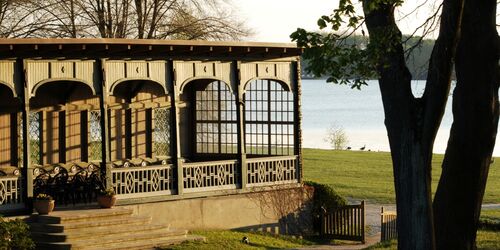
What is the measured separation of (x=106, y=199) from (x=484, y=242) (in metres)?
8.76

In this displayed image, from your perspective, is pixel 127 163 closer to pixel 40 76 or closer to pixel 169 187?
pixel 169 187

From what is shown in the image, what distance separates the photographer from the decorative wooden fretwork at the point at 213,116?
33938 mm

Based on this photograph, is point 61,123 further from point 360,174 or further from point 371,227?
point 360,174

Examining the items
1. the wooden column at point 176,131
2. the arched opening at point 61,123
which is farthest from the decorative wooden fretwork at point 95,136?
the wooden column at point 176,131

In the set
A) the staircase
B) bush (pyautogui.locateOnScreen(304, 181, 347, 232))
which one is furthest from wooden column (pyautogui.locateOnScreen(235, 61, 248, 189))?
the staircase

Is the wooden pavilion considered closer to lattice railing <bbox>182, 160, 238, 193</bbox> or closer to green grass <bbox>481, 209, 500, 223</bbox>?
lattice railing <bbox>182, 160, 238, 193</bbox>

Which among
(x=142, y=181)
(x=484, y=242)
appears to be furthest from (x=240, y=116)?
(x=484, y=242)

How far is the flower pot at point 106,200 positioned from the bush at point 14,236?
9.73ft

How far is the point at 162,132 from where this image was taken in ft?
110

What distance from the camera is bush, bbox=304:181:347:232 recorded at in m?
32.6

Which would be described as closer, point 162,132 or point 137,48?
point 137,48

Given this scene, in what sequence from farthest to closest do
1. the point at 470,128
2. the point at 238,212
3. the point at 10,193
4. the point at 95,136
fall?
the point at 95,136 < the point at 238,212 < the point at 10,193 < the point at 470,128

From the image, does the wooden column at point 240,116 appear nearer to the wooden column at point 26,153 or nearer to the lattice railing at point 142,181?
the lattice railing at point 142,181

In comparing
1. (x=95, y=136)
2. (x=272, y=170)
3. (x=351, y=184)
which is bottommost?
(x=351, y=184)
